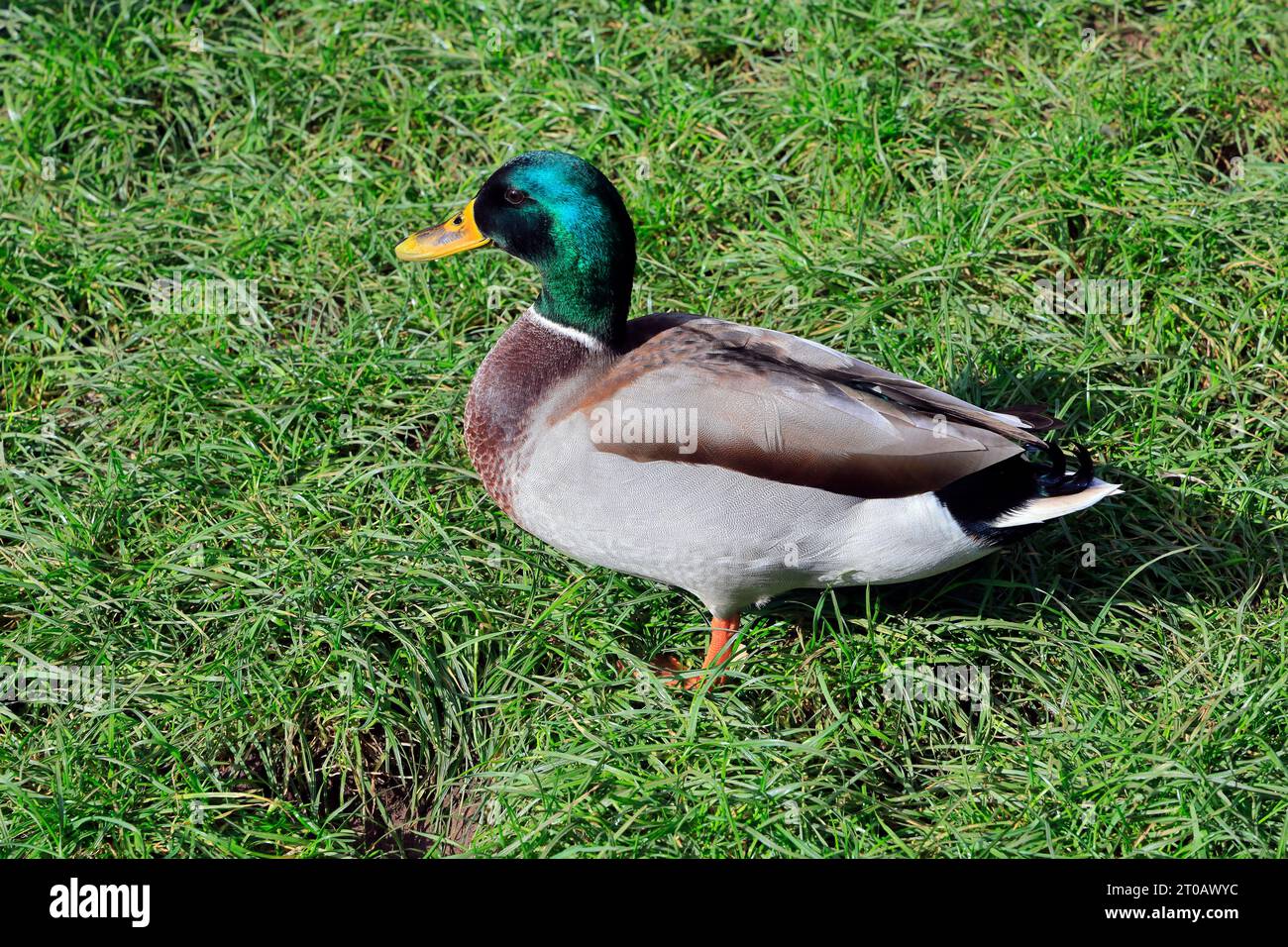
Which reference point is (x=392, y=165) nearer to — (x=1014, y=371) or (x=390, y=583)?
(x=390, y=583)

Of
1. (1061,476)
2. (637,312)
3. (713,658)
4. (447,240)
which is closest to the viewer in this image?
(1061,476)

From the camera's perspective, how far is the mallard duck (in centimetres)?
280

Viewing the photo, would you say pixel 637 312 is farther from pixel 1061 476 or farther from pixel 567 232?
pixel 1061 476

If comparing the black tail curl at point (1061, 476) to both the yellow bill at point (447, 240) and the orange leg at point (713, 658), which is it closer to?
the orange leg at point (713, 658)

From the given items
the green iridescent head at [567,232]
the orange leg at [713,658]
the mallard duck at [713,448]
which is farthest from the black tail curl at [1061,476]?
the green iridescent head at [567,232]

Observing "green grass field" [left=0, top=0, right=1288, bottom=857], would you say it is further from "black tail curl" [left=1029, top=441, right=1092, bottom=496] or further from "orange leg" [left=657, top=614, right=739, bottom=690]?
"black tail curl" [left=1029, top=441, right=1092, bottom=496]

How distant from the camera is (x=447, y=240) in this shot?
3.26 metres

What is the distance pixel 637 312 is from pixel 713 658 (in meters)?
1.28

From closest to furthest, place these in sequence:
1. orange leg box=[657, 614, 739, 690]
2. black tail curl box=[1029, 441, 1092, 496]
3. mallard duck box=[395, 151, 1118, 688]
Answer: mallard duck box=[395, 151, 1118, 688] < black tail curl box=[1029, 441, 1092, 496] < orange leg box=[657, 614, 739, 690]

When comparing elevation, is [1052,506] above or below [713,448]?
below

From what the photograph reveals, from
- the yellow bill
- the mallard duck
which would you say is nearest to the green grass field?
the mallard duck

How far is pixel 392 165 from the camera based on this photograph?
4.45 meters

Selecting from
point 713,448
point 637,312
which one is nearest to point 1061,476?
point 713,448

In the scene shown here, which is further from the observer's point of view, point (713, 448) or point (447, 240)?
point (447, 240)
